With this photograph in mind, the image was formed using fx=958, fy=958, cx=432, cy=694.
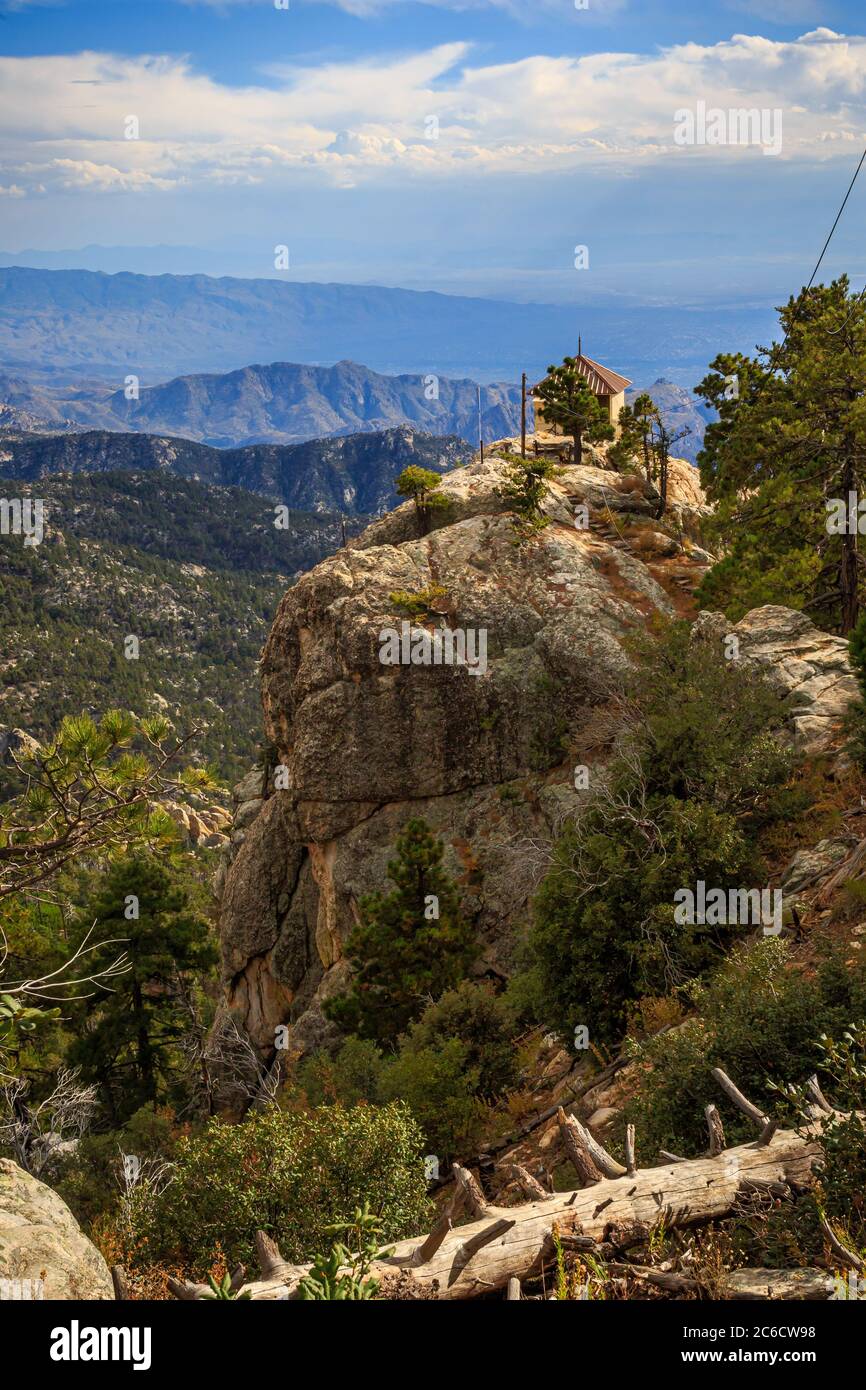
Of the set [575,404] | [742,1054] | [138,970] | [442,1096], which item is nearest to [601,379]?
[575,404]

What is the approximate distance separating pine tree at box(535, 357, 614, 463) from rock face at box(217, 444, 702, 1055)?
10754mm

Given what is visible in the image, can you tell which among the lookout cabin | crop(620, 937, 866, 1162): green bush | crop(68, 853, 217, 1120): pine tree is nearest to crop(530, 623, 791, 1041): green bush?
crop(620, 937, 866, 1162): green bush

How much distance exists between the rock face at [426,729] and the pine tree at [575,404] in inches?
423

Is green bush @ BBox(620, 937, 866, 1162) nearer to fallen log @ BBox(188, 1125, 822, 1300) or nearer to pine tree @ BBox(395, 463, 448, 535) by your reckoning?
fallen log @ BBox(188, 1125, 822, 1300)

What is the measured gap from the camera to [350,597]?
2862 centimetres

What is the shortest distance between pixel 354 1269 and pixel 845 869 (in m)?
10.9

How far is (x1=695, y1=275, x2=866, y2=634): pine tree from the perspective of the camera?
23.4 m

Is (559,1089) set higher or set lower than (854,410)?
lower

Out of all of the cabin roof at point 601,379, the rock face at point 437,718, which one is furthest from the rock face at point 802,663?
the cabin roof at point 601,379

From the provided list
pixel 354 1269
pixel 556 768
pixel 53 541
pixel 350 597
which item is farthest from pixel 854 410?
pixel 53 541

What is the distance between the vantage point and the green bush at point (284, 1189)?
365 inches

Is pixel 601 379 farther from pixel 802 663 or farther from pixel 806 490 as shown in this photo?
pixel 802 663

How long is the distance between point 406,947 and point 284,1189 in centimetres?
1274
